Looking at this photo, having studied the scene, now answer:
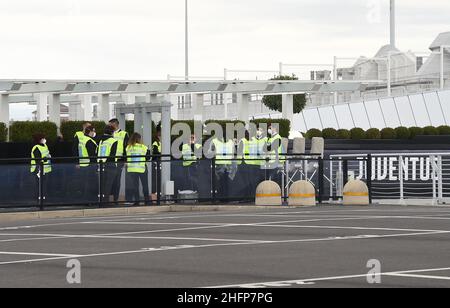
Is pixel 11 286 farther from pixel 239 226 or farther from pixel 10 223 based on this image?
pixel 10 223

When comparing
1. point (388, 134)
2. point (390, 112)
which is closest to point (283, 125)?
point (388, 134)

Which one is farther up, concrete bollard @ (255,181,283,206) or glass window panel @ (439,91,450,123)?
glass window panel @ (439,91,450,123)

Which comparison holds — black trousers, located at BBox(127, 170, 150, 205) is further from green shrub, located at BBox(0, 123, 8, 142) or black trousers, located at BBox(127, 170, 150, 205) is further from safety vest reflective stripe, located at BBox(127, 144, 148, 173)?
green shrub, located at BBox(0, 123, 8, 142)

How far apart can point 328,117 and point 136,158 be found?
39852 millimetres

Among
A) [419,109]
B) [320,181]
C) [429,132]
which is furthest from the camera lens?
[419,109]

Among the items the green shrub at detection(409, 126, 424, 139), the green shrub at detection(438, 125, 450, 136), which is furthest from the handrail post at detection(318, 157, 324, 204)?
the green shrub at detection(438, 125, 450, 136)

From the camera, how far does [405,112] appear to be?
71.0 m

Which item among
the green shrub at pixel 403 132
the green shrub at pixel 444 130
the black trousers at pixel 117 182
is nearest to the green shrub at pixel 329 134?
the green shrub at pixel 403 132

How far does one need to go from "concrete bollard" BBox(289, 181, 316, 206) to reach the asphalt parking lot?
4.02 metres

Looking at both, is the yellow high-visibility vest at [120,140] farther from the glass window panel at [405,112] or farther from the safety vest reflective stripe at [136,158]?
the glass window panel at [405,112]

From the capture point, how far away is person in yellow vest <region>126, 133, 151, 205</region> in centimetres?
3189

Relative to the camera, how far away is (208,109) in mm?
92875

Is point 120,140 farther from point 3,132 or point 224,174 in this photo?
point 3,132
